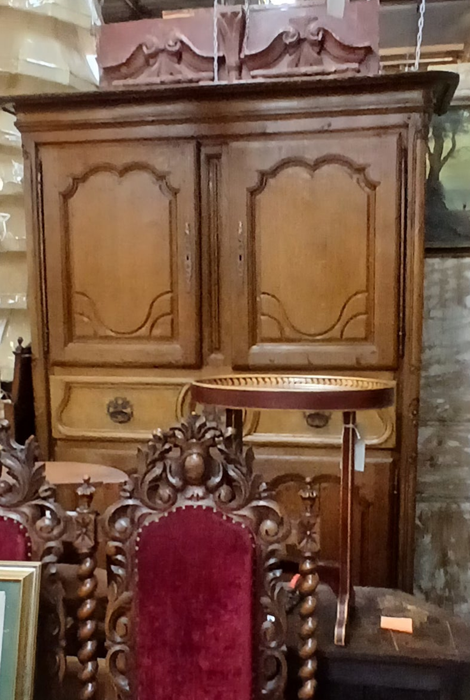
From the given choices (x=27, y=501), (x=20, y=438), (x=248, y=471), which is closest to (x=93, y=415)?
(x=20, y=438)

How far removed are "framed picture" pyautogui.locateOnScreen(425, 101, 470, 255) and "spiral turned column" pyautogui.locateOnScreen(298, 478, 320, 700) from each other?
4.68ft

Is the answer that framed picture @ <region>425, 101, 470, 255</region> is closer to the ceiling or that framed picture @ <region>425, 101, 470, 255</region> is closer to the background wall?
the background wall

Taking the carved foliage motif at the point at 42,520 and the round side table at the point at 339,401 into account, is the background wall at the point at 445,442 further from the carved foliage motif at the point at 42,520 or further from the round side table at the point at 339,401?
the carved foliage motif at the point at 42,520

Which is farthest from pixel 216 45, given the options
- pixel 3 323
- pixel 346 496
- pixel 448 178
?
pixel 346 496

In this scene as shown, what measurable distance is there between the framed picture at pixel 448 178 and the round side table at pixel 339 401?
1.11 metres

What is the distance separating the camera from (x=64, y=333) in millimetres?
2049

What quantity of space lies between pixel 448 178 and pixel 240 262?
859 mm

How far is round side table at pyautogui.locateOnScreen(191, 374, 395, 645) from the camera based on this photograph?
116 centimetres

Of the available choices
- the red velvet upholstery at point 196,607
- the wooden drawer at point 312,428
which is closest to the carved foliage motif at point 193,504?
the red velvet upholstery at point 196,607

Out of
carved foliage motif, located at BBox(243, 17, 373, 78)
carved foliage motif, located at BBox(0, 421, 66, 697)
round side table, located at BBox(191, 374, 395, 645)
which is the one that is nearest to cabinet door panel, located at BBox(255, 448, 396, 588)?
round side table, located at BBox(191, 374, 395, 645)

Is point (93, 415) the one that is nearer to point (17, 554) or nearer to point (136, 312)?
point (136, 312)

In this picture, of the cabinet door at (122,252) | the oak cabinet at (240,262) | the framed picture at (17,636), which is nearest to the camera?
the framed picture at (17,636)

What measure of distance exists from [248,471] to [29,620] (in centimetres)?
42

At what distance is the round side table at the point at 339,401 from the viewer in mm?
1156
